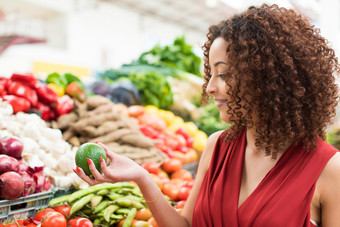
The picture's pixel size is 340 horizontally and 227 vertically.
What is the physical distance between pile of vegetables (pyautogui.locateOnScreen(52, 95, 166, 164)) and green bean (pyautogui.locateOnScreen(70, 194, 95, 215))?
31.5 inches

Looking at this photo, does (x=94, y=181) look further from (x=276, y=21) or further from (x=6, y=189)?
(x=276, y=21)

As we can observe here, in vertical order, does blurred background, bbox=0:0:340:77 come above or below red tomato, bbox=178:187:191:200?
above

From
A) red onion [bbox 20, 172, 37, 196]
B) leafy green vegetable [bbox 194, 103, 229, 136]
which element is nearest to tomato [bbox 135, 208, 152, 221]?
red onion [bbox 20, 172, 37, 196]

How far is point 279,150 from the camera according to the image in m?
1.59

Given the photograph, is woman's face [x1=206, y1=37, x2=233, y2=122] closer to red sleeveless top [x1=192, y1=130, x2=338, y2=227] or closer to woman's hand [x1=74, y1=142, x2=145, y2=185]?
red sleeveless top [x1=192, y1=130, x2=338, y2=227]

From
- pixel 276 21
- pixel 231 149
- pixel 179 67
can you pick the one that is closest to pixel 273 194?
pixel 231 149

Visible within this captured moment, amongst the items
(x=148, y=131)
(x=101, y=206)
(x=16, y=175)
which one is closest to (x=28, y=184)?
(x=16, y=175)

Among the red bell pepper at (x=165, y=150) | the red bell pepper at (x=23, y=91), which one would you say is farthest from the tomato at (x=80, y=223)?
the red bell pepper at (x=165, y=150)

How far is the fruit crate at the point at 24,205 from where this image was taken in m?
1.77

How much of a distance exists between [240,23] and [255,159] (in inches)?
27.6

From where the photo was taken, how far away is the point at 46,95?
9.84ft

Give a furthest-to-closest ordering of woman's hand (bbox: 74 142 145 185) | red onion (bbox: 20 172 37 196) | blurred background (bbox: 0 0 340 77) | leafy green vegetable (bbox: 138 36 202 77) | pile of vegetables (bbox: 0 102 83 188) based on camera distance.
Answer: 1. blurred background (bbox: 0 0 340 77)
2. leafy green vegetable (bbox: 138 36 202 77)
3. pile of vegetables (bbox: 0 102 83 188)
4. red onion (bbox: 20 172 37 196)
5. woman's hand (bbox: 74 142 145 185)

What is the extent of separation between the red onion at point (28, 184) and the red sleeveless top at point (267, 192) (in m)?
0.99

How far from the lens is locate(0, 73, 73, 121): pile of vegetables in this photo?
269 centimetres
